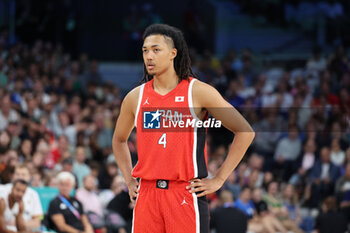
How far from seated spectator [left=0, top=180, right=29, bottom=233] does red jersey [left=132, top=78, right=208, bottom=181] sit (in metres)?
4.29

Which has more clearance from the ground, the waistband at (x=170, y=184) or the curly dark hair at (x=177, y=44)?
the curly dark hair at (x=177, y=44)

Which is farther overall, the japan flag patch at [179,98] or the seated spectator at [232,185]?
the seated spectator at [232,185]

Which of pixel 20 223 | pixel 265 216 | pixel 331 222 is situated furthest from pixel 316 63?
pixel 20 223

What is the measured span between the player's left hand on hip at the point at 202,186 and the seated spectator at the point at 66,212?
456 centimetres

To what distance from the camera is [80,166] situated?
37.2 ft

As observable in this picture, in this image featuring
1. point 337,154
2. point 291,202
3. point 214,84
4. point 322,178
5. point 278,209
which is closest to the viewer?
point 278,209

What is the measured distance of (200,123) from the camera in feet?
13.4

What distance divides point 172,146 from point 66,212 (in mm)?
4708

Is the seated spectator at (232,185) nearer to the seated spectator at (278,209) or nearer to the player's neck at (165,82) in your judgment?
the seated spectator at (278,209)

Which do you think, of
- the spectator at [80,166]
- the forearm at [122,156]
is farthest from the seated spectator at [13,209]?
the forearm at [122,156]

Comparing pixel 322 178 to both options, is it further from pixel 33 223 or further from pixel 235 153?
pixel 235 153

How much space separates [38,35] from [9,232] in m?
10.5

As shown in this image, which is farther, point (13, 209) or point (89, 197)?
point (89, 197)

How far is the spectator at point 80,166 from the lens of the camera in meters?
11.2
